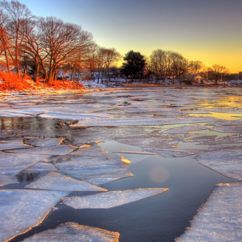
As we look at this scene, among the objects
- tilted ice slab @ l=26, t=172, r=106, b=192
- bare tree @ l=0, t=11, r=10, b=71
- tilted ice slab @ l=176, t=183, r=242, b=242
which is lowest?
tilted ice slab @ l=26, t=172, r=106, b=192

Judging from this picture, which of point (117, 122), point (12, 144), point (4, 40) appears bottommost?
point (12, 144)

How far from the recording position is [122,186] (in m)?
4.64

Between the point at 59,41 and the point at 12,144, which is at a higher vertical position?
the point at 59,41

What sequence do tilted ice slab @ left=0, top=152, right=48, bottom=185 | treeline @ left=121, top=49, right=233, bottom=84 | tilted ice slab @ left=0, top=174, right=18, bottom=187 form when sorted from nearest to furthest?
1. tilted ice slab @ left=0, top=174, right=18, bottom=187
2. tilted ice slab @ left=0, top=152, right=48, bottom=185
3. treeline @ left=121, top=49, right=233, bottom=84

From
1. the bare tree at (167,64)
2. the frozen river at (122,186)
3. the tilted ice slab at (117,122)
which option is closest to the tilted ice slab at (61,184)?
the frozen river at (122,186)

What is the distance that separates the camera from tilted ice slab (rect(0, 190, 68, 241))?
3344 millimetres

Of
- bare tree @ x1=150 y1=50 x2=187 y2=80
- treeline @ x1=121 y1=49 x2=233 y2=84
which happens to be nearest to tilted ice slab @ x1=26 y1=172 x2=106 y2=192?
treeline @ x1=121 y1=49 x2=233 y2=84

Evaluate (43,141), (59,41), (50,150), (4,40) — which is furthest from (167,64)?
(50,150)

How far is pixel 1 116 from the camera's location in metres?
13.6

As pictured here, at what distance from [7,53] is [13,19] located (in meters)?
4.50

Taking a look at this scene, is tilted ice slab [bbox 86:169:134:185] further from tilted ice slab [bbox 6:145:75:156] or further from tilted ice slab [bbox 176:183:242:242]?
tilted ice slab [bbox 6:145:75:156]

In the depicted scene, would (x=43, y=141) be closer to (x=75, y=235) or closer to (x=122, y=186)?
(x=122, y=186)

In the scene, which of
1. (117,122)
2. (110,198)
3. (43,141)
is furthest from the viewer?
(117,122)

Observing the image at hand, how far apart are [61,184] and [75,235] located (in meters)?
1.60
